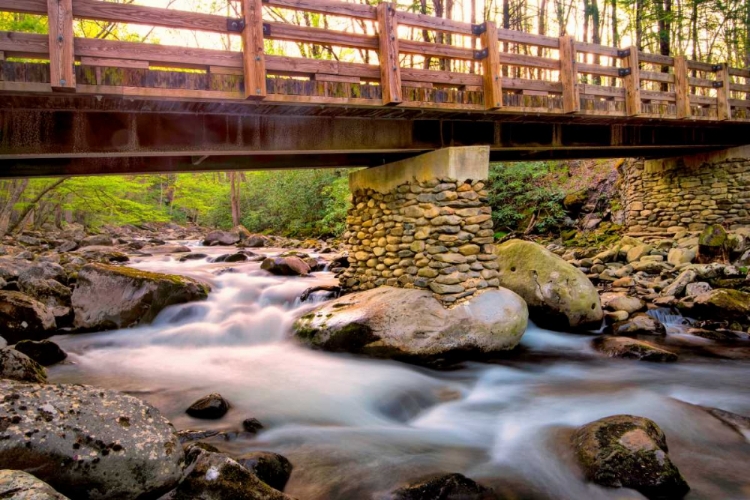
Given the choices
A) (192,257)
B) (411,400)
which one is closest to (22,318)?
(411,400)

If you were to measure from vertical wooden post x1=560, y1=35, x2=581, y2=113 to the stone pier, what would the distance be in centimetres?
147

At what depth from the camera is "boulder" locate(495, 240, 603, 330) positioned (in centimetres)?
885

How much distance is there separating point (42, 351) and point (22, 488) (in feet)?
16.9

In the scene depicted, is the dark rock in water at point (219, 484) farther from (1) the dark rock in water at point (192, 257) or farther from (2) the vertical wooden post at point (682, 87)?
(1) the dark rock in water at point (192, 257)

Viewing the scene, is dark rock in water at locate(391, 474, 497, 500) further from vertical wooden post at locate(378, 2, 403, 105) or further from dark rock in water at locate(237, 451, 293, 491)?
vertical wooden post at locate(378, 2, 403, 105)

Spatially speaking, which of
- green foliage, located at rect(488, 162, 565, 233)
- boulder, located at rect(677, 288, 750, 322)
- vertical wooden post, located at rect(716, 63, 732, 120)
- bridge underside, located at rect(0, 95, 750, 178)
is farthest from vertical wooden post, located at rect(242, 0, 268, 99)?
green foliage, located at rect(488, 162, 565, 233)

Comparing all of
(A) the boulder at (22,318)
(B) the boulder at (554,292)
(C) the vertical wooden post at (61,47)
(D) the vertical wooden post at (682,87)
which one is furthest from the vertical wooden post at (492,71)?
(A) the boulder at (22,318)

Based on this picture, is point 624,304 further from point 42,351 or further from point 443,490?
point 42,351

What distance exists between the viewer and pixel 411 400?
241 inches

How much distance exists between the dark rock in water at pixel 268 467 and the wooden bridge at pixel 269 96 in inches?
147

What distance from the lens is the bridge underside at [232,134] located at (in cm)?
571

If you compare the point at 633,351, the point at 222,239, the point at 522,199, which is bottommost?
the point at 633,351

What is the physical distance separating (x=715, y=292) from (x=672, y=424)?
16.5ft

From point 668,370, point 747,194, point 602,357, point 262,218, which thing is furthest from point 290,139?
point 262,218
